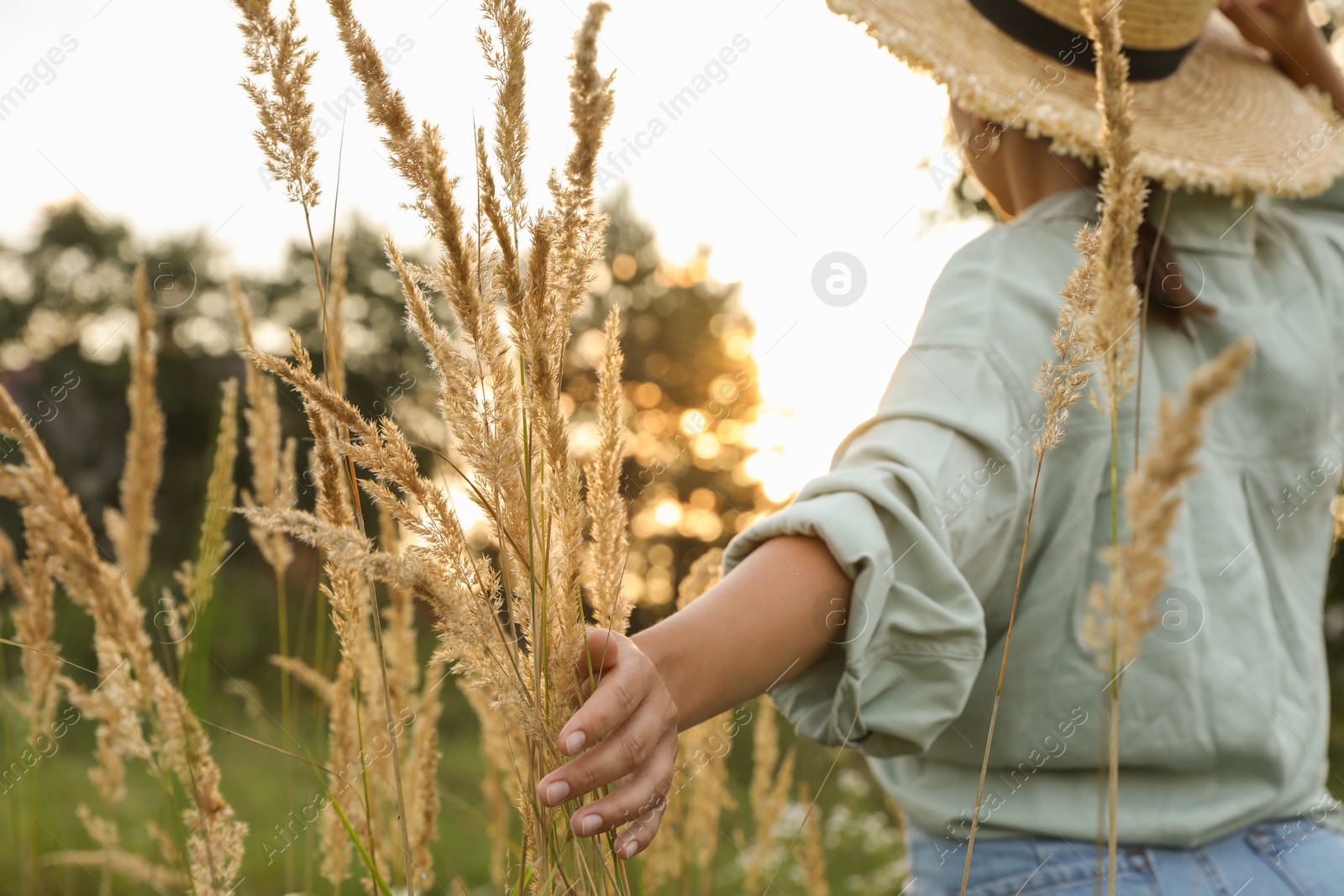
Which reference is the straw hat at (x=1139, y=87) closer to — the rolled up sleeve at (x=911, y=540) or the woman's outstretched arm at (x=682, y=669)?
the rolled up sleeve at (x=911, y=540)

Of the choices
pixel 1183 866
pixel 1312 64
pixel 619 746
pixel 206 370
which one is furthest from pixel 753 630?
pixel 206 370

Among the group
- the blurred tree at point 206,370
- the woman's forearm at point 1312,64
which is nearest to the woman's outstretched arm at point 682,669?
the woman's forearm at point 1312,64

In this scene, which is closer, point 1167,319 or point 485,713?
point 1167,319

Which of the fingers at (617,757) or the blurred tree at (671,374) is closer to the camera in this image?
the fingers at (617,757)

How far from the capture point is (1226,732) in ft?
3.91

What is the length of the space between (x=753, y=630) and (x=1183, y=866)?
29.6 inches

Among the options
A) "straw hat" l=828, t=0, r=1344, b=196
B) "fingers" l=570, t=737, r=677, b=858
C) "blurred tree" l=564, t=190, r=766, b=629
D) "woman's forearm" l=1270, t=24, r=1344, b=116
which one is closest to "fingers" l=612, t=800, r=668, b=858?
"fingers" l=570, t=737, r=677, b=858

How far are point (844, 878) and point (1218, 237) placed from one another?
3.66 m

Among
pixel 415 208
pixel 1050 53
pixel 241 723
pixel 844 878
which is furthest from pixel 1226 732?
pixel 241 723

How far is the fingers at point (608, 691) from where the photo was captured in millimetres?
671

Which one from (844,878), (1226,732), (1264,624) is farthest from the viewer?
(844,878)

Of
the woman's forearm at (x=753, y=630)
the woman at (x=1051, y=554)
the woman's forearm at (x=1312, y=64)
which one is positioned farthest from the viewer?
the woman's forearm at (x=1312, y=64)

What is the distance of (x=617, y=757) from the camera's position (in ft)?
2.32

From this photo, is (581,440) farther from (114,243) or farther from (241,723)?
(241,723)
